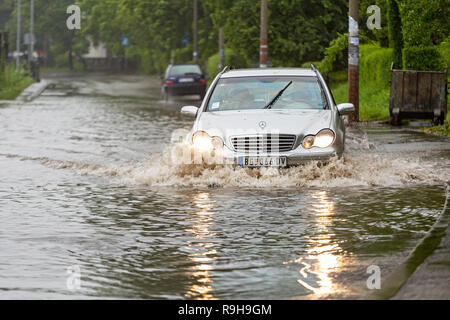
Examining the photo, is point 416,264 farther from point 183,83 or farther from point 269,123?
point 183,83

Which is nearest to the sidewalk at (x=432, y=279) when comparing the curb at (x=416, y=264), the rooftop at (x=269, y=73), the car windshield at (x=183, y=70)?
the curb at (x=416, y=264)

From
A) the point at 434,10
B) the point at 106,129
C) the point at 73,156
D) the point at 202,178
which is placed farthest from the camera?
the point at 106,129

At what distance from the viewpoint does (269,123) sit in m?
13.1

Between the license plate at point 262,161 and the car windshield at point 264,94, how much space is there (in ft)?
4.01

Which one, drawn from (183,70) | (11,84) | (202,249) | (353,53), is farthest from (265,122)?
(11,84)

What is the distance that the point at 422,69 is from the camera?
25.1 metres

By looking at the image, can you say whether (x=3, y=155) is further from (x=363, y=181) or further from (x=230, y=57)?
(x=230, y=57)

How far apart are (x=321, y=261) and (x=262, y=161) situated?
4895mm

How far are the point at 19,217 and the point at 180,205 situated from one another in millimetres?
1779

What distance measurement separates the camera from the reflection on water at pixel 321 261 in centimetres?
720

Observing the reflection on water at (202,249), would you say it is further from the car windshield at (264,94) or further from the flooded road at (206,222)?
the car windshield at (264,94)

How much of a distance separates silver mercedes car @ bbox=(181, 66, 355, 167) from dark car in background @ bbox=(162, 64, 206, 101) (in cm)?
2672

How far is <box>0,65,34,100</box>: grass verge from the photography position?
139 ft

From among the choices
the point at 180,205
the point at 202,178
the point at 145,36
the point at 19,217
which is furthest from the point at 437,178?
the point at 145,36
